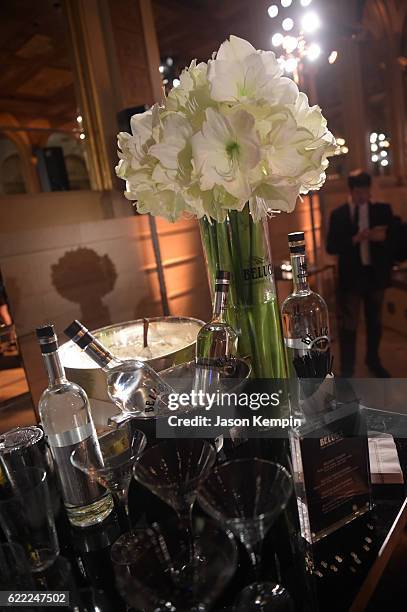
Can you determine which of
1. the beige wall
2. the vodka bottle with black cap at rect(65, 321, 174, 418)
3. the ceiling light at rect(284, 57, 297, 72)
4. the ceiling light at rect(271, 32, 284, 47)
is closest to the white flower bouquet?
the vodka bottle with black cap at rect(65, 321, 174, 418)

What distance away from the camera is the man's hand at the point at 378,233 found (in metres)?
3.50

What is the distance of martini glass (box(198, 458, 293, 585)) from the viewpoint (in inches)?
23.3

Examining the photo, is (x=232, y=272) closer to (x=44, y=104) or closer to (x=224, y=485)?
(x=224, y=485)

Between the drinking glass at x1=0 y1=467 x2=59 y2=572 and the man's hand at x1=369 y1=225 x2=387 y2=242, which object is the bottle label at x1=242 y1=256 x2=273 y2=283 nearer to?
the drinking glass at x1=0 y1=467 x2=59 y2=572

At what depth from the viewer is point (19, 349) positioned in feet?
9.46

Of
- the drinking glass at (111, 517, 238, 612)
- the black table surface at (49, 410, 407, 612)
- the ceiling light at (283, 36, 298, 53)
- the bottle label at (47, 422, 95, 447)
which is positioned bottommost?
the black table surface at (49, 410, 407, 612)

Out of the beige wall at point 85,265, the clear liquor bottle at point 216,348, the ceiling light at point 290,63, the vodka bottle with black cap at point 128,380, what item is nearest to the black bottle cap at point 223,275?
the clear liquor bottle at point 216,348

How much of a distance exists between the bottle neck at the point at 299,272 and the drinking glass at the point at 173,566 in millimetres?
444

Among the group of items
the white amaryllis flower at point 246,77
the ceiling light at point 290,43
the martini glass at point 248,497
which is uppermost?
the ceiling light at point 290,43

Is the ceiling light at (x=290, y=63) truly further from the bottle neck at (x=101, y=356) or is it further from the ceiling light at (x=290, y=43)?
the bottle neck at (x=101, y=356)

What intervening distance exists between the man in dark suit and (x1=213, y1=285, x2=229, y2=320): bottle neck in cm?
294

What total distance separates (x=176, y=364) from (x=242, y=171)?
424 millimetres

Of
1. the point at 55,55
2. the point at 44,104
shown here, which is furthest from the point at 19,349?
the point at 55,55

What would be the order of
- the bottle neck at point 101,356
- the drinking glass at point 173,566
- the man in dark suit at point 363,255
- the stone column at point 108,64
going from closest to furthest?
the drinking glass at point 173,566
the bottle neck at point 101,356
the stone column at point 108,64
the man in dark suit at point 363,255
